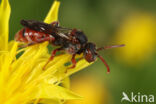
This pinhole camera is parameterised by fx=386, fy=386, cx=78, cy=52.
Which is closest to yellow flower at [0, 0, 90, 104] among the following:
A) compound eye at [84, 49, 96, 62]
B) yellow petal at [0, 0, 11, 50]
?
yellow petal at [0, 0, 11, 50]

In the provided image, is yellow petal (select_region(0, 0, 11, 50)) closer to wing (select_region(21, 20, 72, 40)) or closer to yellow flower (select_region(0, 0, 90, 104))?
yellow flower (select_region(0, 0, 90, 104))

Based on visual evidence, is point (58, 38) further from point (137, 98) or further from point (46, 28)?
point (137, 98)

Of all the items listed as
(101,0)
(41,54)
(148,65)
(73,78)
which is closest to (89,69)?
(73,78)

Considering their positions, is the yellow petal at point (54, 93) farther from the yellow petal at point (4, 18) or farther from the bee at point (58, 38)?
the yellow petal at point (4, 18)

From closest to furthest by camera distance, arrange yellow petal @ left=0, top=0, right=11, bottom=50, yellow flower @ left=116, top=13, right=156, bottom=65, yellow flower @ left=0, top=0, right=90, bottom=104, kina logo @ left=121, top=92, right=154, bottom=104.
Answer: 1. yellow flower @ left=0, top=0, right=90, bottom=104
2. yellow petal @ left=0, top=0, right=11, bottom=50
3. kina logo @ left=121, top=92, right=154, bottom=104
4. yellow flower @ left=116, top=13, right=156, bottom=65

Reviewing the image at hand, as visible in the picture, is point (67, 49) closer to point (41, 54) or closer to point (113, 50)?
point (41, 54)

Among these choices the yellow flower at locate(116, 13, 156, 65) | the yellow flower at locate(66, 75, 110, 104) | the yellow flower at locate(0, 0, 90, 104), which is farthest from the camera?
the yellow flower at locate(116, 13, 156, 65)

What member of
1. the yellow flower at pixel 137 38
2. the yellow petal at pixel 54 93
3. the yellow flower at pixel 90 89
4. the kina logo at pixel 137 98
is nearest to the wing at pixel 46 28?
the yellow petal at pixel 54 93
